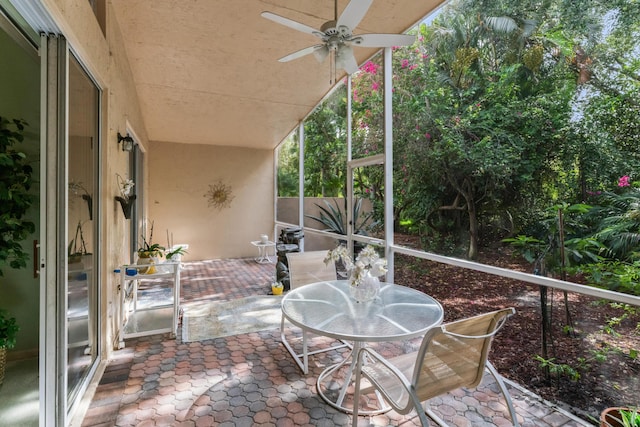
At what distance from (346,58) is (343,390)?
2.48 m

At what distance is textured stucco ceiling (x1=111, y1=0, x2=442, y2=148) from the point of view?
3.15 m

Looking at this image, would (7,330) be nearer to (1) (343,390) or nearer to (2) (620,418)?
(1) (343,390)

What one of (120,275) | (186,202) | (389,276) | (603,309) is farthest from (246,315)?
(186,202)

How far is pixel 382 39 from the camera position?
2.27 metres

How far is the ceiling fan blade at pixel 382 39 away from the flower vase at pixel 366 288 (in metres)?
1.73

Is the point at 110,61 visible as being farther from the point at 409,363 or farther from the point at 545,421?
the point at 545,421

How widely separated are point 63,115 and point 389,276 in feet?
10.9

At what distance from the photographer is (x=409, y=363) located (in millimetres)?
1807

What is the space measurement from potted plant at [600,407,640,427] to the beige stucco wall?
23.6 feet

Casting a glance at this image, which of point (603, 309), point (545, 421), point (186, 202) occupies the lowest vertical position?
point (545, 421)

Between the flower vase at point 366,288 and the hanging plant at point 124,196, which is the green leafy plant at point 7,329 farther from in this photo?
the flower vase at point 366,288

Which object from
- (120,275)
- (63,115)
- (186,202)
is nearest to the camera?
(63,115)

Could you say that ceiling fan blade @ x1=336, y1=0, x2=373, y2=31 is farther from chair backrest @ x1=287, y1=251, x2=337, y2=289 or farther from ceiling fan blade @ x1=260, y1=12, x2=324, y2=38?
chair backrest @ x1=287, y1=251, x2=337, y2=289

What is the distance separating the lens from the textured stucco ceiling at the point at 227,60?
3148mm
